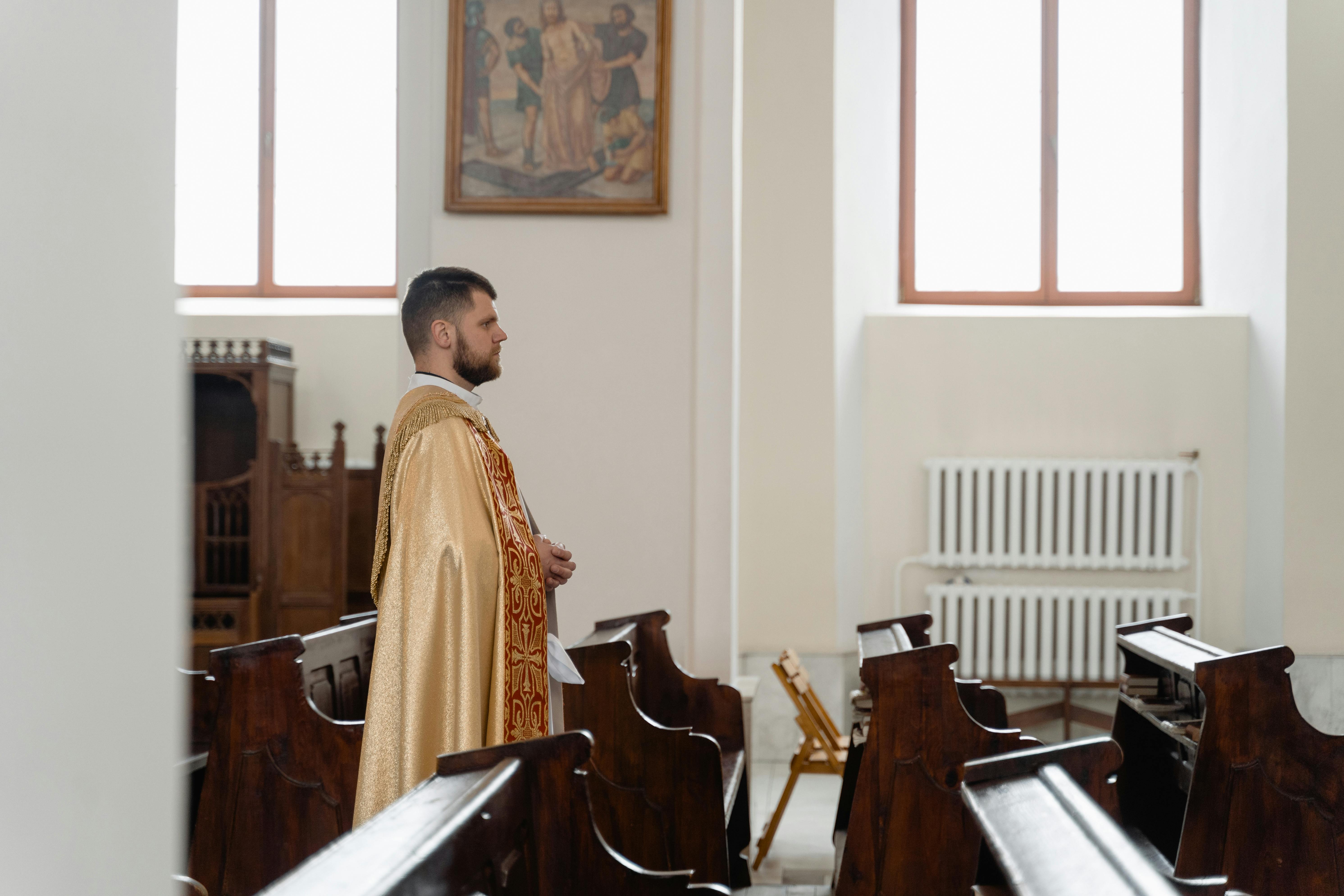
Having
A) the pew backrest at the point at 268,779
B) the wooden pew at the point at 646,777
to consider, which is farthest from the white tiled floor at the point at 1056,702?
the pew backrest at the point at 268,779

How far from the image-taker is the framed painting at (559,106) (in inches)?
185

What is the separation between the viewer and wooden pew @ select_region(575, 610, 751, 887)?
4.32 meters

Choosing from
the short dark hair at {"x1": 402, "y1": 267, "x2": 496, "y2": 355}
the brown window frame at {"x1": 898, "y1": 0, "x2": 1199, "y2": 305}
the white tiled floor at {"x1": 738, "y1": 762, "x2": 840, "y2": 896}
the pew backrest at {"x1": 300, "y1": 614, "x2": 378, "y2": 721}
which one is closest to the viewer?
the short dark hair at {"x1": 402, "y1": 267, "x2": 496, "y2": 355}

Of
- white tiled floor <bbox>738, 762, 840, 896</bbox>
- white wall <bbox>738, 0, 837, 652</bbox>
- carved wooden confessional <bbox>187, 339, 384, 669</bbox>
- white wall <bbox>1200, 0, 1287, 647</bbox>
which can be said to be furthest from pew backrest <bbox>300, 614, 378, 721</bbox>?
white wall <bbox>1200, 0, 1287, 647</bbox>

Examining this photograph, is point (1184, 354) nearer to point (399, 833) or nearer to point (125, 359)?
point (399, 833)

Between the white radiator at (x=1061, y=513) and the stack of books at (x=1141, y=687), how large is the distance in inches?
120

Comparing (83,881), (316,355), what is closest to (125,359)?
(83,881)

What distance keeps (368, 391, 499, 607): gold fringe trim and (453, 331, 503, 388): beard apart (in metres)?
0.07

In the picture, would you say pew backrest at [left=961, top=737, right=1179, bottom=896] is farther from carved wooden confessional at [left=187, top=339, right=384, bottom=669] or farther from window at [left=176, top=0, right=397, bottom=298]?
window at [left=176, top=0, right=397, bottom=298]

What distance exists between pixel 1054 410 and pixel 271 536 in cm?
493

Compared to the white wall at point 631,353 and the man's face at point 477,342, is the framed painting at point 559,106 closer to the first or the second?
the white wall at point 631,353

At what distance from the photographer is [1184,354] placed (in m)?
7.44

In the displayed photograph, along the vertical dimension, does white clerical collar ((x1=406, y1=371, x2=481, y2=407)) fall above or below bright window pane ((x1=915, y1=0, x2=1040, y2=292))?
below

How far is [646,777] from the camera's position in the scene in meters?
3.67
